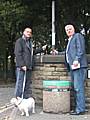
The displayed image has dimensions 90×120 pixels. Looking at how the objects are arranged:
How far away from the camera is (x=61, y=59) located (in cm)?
922

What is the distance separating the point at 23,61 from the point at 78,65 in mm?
1295

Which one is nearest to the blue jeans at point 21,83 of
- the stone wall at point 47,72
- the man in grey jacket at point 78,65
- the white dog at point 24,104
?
the stone wall at point 47,72

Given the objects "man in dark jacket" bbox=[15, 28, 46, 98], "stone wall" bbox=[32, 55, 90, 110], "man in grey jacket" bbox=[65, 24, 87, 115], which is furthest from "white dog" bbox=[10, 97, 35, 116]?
"stone wall" bbox=[32, 55, 90, 110]

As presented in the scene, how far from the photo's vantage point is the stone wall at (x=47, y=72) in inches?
362

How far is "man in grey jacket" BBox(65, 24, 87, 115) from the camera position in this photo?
27.9 ft

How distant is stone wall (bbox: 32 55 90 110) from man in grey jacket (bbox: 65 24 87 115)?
436mm

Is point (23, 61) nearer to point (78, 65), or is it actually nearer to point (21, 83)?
point (21, 83)

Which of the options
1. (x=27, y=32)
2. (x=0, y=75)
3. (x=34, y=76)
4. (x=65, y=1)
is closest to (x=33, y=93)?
(x=34, y=76)

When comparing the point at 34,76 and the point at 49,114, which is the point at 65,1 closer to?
the point at 34,76

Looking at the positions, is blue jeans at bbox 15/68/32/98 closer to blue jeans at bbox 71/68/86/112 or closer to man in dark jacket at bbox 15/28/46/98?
man in dark jacket at bbox 15/28/46/98

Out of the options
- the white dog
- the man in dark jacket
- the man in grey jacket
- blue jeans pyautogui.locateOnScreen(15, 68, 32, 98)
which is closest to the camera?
the white dog

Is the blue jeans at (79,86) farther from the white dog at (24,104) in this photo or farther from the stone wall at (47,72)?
the white dog at (24,104)

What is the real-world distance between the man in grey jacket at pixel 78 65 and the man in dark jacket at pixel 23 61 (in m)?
0.94

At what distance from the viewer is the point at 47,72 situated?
939cm
